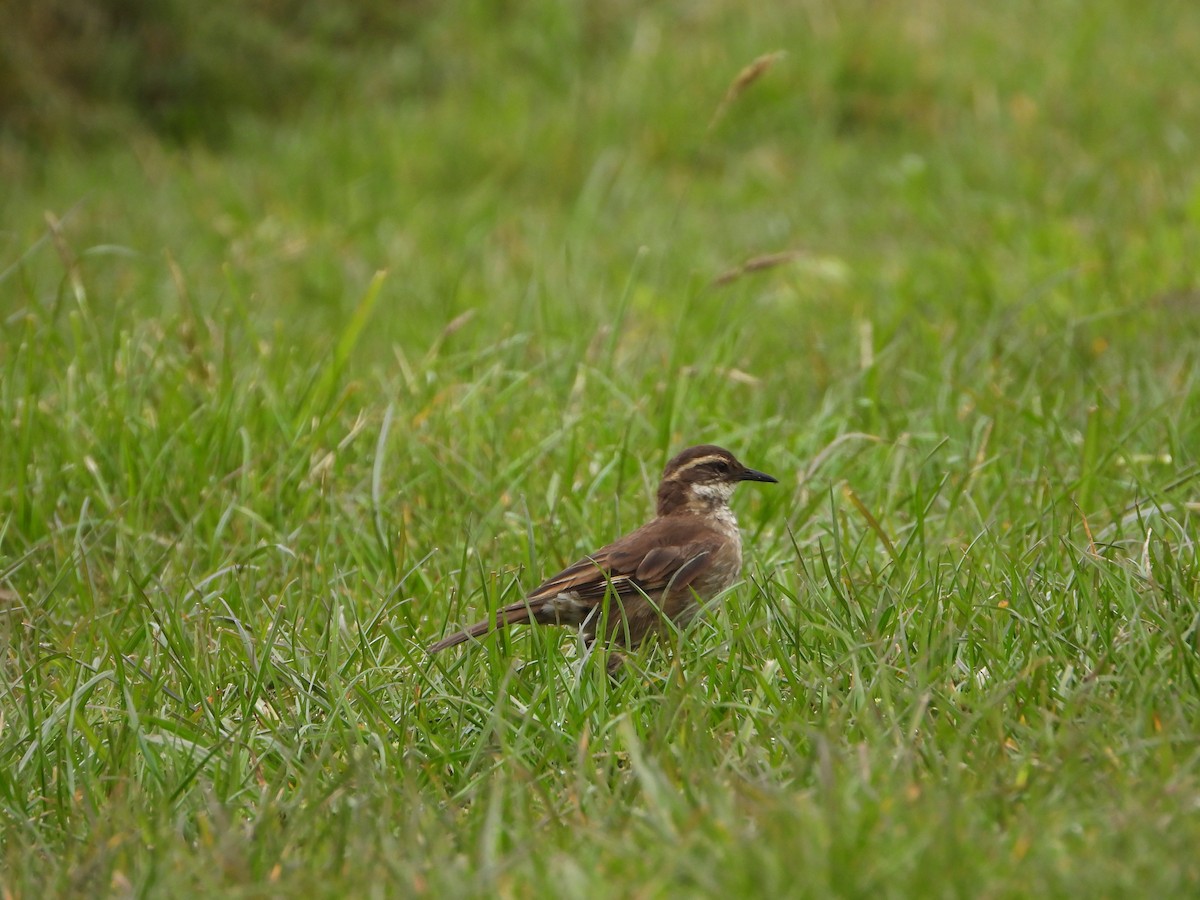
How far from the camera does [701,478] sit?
5441 mm

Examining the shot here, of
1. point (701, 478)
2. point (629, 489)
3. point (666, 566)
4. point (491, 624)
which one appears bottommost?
point (629, 489)

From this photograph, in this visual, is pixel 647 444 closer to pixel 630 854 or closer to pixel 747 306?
pixel 747 306

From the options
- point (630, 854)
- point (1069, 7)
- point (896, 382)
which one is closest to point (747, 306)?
point (896, 382)

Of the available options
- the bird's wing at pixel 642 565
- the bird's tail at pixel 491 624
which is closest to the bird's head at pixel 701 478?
the bird's wing at pixel 642 565

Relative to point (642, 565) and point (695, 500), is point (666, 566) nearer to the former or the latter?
point (642, 565)

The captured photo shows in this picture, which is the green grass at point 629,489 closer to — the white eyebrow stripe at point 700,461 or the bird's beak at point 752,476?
the bird's beak at point 752,476

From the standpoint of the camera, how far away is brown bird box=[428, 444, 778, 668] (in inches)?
192

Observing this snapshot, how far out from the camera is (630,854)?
308 cm

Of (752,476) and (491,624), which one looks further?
(752,476)

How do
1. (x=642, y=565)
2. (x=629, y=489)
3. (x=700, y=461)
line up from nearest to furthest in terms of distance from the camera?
(x=642, y=565) < (x=700, y=461) < (x=629, y=489)

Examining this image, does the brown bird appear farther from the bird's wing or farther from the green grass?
the green grass

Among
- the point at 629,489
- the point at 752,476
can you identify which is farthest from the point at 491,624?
the point at 629,489

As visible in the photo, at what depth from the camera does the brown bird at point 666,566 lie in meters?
4.88

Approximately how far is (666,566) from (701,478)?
1.50ft
